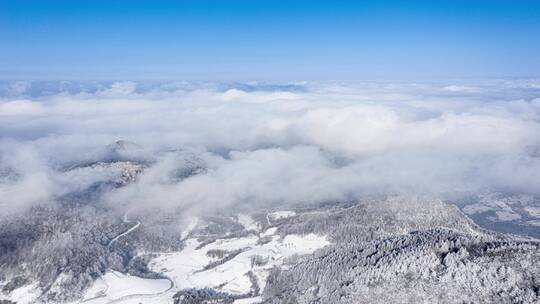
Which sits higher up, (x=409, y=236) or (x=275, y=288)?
(x=409, y=236)

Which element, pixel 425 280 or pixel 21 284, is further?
pixel 21 284

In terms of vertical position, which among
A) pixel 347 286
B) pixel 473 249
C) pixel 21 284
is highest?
pixel 473 249

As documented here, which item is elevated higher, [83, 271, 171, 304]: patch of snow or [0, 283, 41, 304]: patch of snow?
[83, 271, 171, 304]: patch of snow

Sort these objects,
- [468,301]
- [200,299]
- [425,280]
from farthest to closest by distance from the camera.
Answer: [200,299] → [425,280] → [468,301]

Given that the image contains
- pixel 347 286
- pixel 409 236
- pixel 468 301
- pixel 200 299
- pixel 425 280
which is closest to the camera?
pixel 468 301

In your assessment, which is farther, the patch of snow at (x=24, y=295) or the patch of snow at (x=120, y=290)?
the patch of snow at (x=24, y=295)

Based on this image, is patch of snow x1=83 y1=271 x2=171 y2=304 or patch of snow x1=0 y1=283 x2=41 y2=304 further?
patch of snow x1=0 y1=283 x2=41 y2=304

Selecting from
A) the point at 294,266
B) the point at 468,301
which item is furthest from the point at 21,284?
the point at 468,301

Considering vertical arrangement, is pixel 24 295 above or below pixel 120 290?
below

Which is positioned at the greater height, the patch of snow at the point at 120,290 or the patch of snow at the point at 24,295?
the patch of snow at the point at 120,290

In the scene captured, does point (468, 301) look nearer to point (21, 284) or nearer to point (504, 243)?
point (504, 243)
